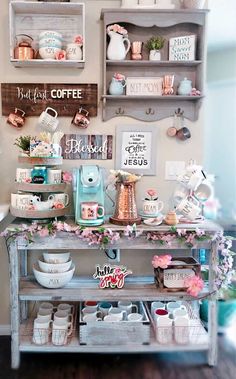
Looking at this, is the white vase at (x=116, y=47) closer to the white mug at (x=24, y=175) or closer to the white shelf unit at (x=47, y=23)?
the white shelf unit at (x=47, y=23)

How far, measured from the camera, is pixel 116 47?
209 cm

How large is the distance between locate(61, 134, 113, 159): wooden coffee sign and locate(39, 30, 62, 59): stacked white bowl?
45cm

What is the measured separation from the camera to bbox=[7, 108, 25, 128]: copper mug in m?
2.17

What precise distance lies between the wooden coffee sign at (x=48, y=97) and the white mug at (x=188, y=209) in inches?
28.7

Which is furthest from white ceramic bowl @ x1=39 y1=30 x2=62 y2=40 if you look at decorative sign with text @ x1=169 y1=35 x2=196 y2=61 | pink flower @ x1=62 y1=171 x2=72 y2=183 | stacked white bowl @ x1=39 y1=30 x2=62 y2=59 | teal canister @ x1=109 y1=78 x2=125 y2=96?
pink flower @ x1=62 y1=171 x2=72 y2=183

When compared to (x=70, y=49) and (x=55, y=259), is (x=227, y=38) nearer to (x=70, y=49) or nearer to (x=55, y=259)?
(x=70, y=49)

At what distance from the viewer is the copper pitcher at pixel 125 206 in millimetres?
2023

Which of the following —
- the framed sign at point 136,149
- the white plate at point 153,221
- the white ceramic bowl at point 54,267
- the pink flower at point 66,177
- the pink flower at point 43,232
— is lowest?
the white ceramic bowl at point 54,267

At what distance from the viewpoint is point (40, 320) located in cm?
207

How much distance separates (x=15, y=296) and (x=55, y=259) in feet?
0.88

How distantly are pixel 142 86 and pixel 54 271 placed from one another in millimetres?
1132

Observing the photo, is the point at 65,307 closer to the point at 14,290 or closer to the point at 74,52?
the point at 14,290

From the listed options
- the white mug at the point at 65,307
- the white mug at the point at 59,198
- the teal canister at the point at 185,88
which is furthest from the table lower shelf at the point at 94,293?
the teal canister at the point at 185,88

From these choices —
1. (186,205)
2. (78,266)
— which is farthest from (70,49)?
(78,266)
